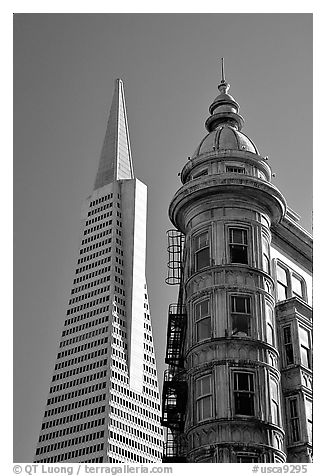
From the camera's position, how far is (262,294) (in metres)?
29.3

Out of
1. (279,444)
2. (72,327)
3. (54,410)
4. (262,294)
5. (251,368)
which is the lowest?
(279,444)

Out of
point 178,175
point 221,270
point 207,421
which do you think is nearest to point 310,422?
point 207,421

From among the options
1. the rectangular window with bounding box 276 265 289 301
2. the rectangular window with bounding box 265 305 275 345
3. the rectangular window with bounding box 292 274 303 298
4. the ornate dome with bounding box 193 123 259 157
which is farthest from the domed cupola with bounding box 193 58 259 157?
the rectangular window with bounding box 265 305 275 345

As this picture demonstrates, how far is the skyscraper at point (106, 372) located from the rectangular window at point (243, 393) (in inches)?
5290

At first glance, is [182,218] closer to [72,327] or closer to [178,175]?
[178,175]

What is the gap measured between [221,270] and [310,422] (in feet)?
20.6

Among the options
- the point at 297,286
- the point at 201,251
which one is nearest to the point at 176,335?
the point at 201,251

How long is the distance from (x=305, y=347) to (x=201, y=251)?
17.7 feet

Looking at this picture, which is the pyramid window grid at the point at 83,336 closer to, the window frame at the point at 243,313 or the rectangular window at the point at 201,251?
the rectangular window at the point at 201,251

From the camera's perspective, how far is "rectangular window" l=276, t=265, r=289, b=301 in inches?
1291

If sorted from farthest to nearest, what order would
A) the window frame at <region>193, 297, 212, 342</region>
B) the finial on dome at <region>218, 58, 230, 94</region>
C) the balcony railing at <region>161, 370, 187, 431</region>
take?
the finial on dome at <region>218, 58, 230, 94</region> < the balcony railing at <region>161, 370, 187, 431</region> < the window frame at <region>193, 297, 212, 342</region>

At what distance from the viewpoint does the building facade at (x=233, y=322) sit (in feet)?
88.0

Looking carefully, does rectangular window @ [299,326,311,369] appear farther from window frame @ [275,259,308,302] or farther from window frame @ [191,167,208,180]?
window frame @ [191,167,208,180]

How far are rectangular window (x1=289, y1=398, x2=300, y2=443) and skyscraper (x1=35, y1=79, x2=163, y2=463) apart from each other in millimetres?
132269
